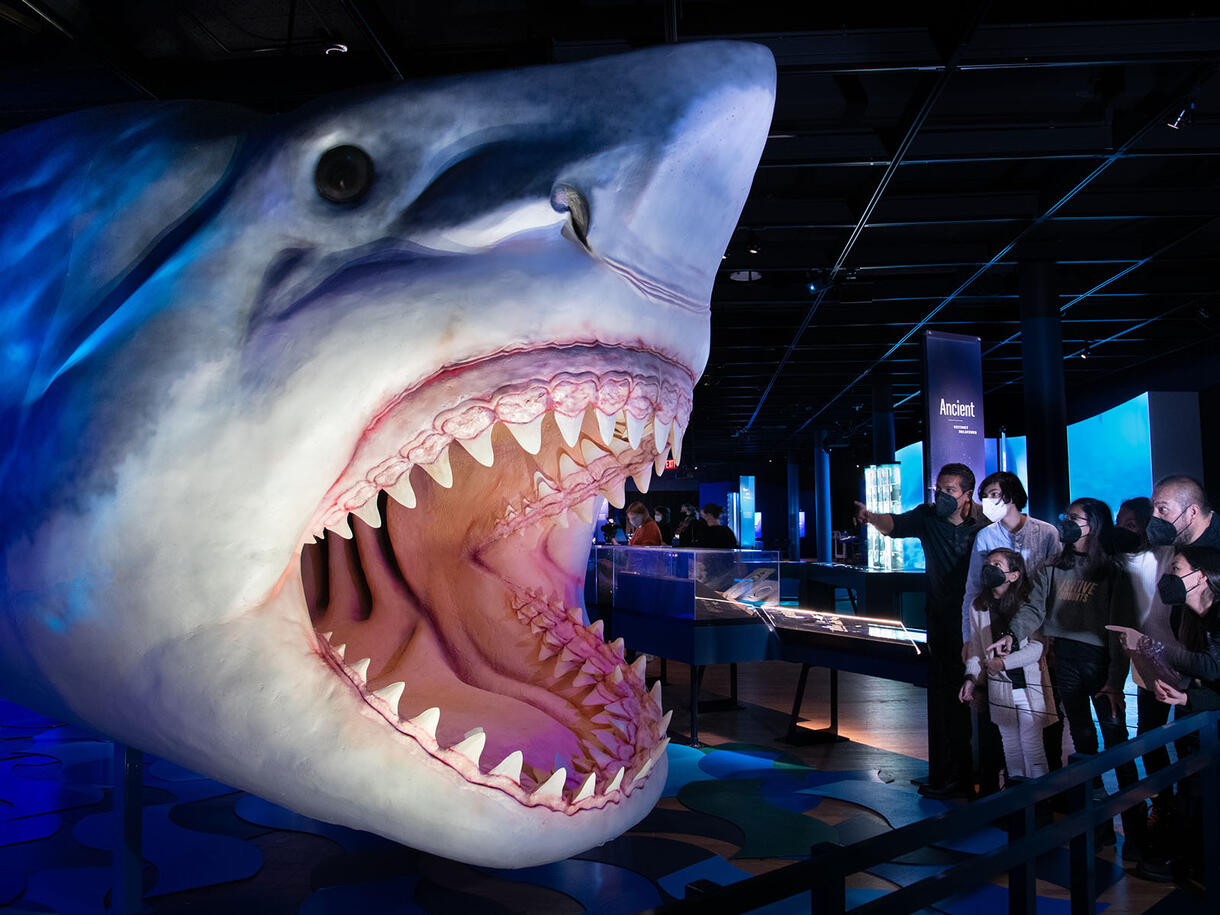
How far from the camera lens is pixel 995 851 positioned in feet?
4.21

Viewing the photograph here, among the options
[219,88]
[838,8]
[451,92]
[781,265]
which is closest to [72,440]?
[451,92]

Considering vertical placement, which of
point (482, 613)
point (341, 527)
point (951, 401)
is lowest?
point (482, 613)

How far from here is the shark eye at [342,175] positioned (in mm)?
894

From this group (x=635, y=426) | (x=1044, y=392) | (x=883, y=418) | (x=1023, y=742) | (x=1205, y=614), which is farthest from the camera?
(x=883, y=418)

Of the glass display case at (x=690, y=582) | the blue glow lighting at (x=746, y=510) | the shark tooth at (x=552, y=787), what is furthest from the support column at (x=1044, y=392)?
the blue glow lighting at (x=746, y=510)

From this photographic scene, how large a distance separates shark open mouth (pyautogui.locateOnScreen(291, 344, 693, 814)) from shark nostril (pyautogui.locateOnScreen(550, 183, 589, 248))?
12 cm

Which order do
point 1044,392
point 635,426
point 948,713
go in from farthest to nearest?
1. point 1044,392
2. point 948,713
3. point 635,426

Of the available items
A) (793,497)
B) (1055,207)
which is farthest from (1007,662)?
(793,497)

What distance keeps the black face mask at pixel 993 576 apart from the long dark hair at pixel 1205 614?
70 cm

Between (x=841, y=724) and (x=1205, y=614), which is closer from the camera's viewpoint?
(x=1205, y=614)

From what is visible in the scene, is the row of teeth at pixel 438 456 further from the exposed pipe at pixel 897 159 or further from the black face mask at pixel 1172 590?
the exposed pipe at pixel 897 159

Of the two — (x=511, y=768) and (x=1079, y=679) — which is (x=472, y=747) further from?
(x=1079, y=679)

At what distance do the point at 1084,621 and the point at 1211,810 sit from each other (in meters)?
1.35

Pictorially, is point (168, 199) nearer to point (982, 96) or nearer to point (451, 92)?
point (451, 92)
